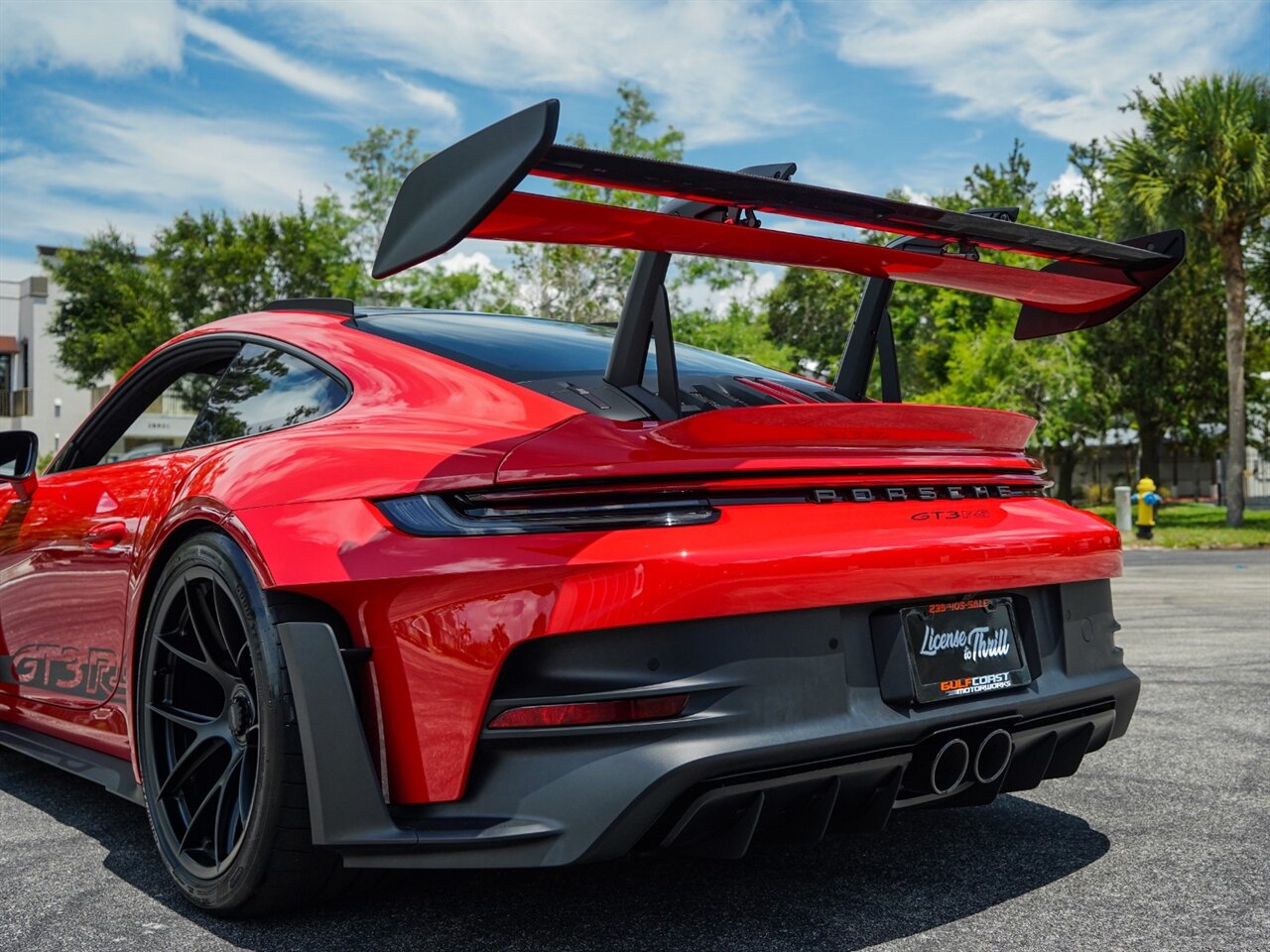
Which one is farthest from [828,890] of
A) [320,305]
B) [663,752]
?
[320,305]

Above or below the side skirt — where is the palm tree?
above

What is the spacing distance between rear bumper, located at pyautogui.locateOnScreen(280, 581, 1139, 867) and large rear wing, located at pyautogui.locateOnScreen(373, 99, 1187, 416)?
2.41 feet

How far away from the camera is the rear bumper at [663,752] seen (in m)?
2.23

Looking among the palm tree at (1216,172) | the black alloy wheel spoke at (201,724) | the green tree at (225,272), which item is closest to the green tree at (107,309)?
the green tree at (225,272)

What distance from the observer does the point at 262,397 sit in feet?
10.5

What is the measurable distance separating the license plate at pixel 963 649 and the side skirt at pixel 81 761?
1.84 m

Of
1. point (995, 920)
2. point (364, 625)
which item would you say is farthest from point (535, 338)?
point (995, 920)

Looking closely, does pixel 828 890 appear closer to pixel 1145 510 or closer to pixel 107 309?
pixel 1145 510

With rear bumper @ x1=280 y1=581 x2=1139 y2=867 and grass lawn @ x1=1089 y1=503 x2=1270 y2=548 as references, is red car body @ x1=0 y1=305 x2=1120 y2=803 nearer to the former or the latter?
rear bumper @ x1=280 y1=581 x2=1139 y2=867

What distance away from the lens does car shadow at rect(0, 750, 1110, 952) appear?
Result: 2.58 metres

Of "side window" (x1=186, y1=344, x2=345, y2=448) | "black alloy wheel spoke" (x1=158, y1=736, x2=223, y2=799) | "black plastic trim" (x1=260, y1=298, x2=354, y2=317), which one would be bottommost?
"black alloy wheel spoke" (x1=158, y1=736, x2=223, y2=799)

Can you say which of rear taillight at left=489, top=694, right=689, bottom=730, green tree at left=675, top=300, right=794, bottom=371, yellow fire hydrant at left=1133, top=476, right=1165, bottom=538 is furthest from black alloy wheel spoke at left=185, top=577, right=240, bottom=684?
green tree at left=675, top=300, right=794, bottom=371

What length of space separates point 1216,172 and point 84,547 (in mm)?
23684

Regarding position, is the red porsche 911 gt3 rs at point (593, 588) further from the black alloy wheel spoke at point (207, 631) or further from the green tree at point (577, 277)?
the green tree at point (577, 277)
